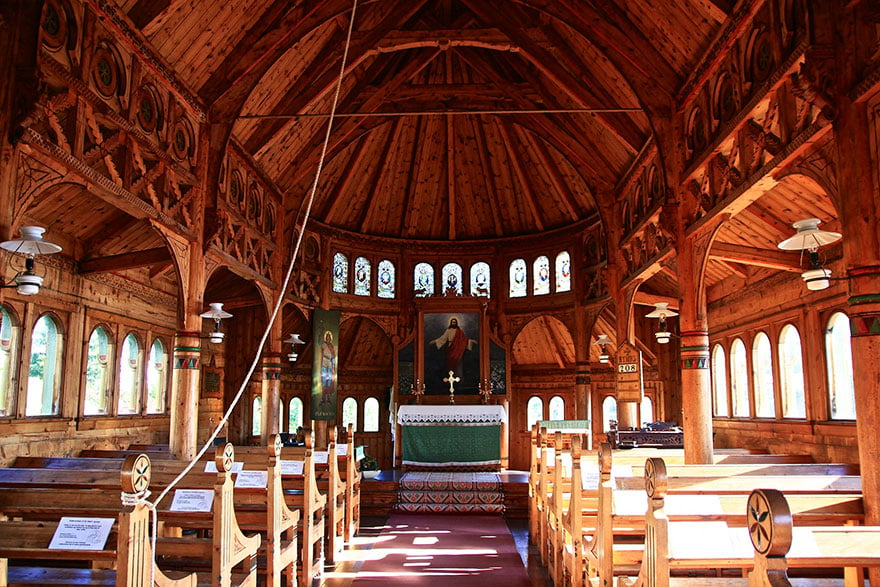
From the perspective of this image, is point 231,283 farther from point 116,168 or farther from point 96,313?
point 116,168

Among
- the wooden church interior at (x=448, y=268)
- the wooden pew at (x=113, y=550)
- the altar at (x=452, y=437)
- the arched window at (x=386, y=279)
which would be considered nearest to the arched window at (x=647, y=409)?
the wooden church interior at (x=448, y=268)

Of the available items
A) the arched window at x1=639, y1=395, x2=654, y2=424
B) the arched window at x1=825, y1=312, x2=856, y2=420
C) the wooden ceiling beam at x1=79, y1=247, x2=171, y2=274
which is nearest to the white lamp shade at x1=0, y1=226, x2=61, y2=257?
the wooden ceiling beam at x1=79, y1=247, x2=171, y2=274

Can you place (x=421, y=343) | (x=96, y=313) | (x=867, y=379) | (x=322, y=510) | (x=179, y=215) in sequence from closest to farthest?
1. (x=867, y=379)
2. (x=322, y=510)
3. (x=179, y=215)
4. (x=96, y=313)
5. (x=421, y=343)

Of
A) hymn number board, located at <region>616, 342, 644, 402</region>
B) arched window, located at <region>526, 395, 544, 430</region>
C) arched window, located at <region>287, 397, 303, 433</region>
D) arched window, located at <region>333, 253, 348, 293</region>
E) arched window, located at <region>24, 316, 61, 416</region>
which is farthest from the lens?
arched window, located at <region>526, 395, 544, 430</region>

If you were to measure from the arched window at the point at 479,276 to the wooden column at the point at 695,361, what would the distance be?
1082 centimetres

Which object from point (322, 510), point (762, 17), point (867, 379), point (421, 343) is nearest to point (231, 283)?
point (421, 343)

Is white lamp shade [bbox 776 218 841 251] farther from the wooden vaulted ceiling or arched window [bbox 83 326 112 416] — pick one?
arched window [bbox 83 326 112 416]

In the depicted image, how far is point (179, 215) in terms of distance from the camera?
10.9m

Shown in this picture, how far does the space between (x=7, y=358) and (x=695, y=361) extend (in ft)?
35.7

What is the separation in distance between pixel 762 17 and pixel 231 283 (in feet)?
45.2

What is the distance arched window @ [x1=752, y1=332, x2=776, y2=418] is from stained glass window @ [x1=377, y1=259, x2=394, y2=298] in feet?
34.9

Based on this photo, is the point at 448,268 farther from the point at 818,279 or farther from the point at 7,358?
the point at 818,279

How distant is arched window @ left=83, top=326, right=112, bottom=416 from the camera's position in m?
13.4

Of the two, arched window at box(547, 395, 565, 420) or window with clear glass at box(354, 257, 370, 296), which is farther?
arched window at box(547, 395, 565, 420)
